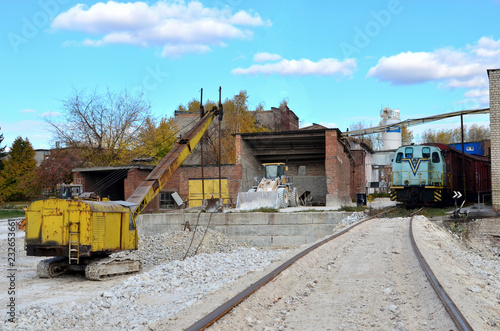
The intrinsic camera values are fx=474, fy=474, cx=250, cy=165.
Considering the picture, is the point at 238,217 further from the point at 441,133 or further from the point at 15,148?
the point at 441,133

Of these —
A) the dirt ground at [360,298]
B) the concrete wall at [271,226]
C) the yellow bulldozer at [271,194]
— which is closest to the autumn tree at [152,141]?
the yellow bulldozer at [271,194]

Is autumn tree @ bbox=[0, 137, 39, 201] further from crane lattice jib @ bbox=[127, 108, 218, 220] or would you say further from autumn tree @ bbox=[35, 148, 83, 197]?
crane lattice jib @ bbox=[127, 108, 218, 220]

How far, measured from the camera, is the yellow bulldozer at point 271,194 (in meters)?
28.1

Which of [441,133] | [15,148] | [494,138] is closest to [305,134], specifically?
[494,138]

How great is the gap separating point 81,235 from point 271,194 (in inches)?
654

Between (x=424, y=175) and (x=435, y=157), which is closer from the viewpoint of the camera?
(x=424, y=175)

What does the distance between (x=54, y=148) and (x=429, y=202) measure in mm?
32183

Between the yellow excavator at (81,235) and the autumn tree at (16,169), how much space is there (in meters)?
38.2

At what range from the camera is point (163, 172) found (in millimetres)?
16688

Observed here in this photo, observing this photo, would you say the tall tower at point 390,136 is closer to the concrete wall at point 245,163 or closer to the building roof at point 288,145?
the building roof at point 288,145

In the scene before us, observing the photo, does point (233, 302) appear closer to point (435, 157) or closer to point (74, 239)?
point (74, 239)

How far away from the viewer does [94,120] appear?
40750 mm

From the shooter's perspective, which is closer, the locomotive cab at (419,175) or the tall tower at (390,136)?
the locomotive cab at (419,175)

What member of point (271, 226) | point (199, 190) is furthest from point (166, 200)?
point (271, 226)
